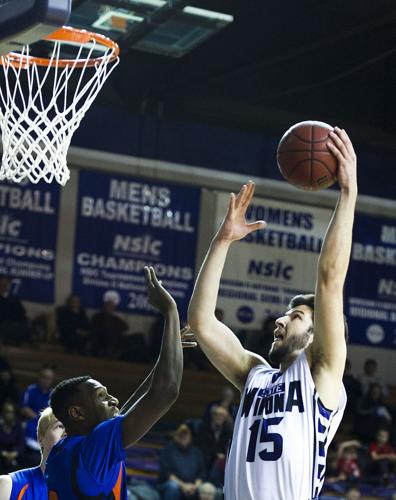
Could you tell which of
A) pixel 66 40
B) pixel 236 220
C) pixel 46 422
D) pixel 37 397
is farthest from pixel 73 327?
pixel 236 220

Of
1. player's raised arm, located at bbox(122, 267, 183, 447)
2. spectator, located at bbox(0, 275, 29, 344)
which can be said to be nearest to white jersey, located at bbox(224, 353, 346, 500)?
player's raised arm, located at bbox(122, 267, 183, 447)

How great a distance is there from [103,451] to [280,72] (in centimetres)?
1250

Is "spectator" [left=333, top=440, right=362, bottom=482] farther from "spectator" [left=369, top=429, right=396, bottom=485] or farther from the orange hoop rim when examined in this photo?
the orange hoop rim

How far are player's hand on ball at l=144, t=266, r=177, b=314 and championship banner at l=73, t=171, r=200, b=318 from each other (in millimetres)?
12214

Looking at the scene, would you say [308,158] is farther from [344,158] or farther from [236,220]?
[236,220]

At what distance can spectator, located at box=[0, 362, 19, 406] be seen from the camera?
43.8 ft

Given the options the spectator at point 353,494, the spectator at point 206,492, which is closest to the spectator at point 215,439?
the spectator at point 206,492

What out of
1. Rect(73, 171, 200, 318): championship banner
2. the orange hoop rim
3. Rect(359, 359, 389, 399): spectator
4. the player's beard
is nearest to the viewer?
the player's beard

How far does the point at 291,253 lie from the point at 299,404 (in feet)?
43.4

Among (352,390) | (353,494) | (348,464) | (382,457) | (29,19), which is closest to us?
(29,19)

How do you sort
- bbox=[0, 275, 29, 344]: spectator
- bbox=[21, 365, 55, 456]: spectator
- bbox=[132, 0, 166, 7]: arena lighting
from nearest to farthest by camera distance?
bbox=[21, 365, 55, 456]: spectator
bbox=[132, 0, 166, 7]: arena lighting
bbox=[0, 275, 29, 344]: spectator

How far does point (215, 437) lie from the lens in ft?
43.2

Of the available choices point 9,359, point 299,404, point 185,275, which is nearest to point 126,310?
point 185,275

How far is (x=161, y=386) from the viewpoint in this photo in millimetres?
4293
